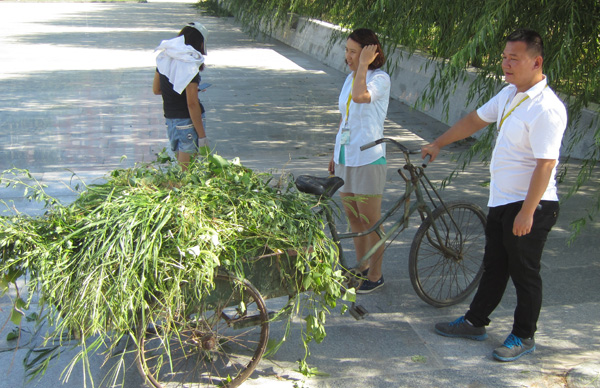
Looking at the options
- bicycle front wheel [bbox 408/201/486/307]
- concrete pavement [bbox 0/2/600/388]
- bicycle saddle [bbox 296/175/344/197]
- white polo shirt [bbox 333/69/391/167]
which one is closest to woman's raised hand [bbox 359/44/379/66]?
white polo shirt [bbox 333/69/391/167]

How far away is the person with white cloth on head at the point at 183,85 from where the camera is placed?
5.18 m

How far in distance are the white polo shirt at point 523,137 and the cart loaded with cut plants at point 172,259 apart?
3.54 feet

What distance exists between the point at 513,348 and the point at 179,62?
327 centimetres

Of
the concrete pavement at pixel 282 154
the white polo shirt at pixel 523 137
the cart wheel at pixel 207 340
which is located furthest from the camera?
the concrete pavement at pixel 282 154

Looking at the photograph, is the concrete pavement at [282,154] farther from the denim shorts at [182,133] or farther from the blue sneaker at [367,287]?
the denim shorts at [182,133]

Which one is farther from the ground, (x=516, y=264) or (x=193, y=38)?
(x=193, y=38)

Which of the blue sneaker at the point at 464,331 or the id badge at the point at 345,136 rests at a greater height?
the id badge at the point at 345,136

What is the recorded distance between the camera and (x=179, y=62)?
204 inches

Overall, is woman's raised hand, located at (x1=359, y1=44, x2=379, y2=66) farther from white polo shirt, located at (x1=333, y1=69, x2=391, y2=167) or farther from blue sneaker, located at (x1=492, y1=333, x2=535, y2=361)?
blue sneaker, located at (x1=492, y1=333, x2=535, y2=361)

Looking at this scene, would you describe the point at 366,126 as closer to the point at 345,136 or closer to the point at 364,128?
the point at 364,128

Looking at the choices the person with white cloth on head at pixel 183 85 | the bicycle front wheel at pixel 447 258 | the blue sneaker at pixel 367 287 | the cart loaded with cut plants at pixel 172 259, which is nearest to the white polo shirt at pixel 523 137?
the bicycle front wheel at pixel 447 258

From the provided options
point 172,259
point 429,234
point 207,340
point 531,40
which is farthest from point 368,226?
point 172,259

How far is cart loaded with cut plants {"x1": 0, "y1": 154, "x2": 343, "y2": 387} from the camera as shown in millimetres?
2941

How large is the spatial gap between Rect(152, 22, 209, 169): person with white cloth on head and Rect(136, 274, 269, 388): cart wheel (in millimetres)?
1849
